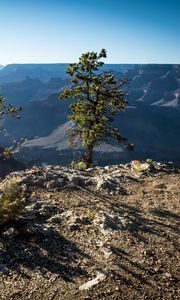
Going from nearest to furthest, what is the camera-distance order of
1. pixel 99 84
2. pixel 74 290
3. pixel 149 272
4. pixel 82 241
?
pixel 74 290, pixel 149 272, pixel 82 241, pixel 99 84

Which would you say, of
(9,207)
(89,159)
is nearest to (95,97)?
(89,159)

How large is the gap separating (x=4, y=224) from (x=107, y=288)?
5054 millimetres

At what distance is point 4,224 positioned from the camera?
14.9m

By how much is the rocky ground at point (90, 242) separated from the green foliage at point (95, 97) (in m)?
13.3

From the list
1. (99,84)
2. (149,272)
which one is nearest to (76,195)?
(149,272)

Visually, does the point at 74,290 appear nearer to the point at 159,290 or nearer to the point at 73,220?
the point at 159,290

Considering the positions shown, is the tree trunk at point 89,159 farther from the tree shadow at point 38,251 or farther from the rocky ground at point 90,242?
the tree shadow at point 38,251

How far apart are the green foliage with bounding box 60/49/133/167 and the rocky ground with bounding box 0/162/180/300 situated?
13280mm

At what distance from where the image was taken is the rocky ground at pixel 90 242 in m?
12.0

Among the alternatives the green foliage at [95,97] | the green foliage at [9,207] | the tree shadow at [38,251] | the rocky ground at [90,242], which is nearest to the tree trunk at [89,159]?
the green foliage at [95,97]

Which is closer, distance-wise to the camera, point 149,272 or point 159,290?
point 159,290

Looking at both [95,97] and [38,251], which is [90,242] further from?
[95,97]

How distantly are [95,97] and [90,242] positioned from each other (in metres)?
23.1

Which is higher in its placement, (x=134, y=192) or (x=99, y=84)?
(x=99, y=84)
